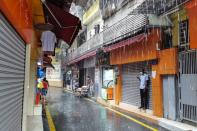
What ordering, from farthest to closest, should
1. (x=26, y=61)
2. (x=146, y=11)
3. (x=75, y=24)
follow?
(x=146, y=11)
(x=75, y=24)
(x=26, y=61)

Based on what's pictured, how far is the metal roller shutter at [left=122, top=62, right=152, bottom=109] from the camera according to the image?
18345 millimetres

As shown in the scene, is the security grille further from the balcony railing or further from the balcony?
the balcony railing

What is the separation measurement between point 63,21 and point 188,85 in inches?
205

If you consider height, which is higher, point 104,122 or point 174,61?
point 174,61

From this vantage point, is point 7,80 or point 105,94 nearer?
point 7,80

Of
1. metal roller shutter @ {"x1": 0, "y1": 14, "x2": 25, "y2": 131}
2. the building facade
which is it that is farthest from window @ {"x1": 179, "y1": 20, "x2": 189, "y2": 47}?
metal roller shutter @ {"x1": 0, "y1": 14, "x2": 25, "y2": 131}

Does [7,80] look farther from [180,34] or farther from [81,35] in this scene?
[81,35]

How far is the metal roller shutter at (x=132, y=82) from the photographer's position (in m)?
18.3

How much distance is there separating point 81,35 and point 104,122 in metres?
29.0

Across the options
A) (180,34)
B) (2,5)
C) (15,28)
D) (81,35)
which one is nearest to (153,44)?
(180,34)

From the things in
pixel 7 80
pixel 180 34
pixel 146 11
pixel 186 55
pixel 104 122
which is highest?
pixel 146 11

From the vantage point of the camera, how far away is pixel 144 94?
1739 cm

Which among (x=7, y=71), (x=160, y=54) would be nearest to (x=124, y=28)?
(x=160, y=54)

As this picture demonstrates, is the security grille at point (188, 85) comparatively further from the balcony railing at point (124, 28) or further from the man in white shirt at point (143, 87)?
the man in white shirt at point (143, 87)
